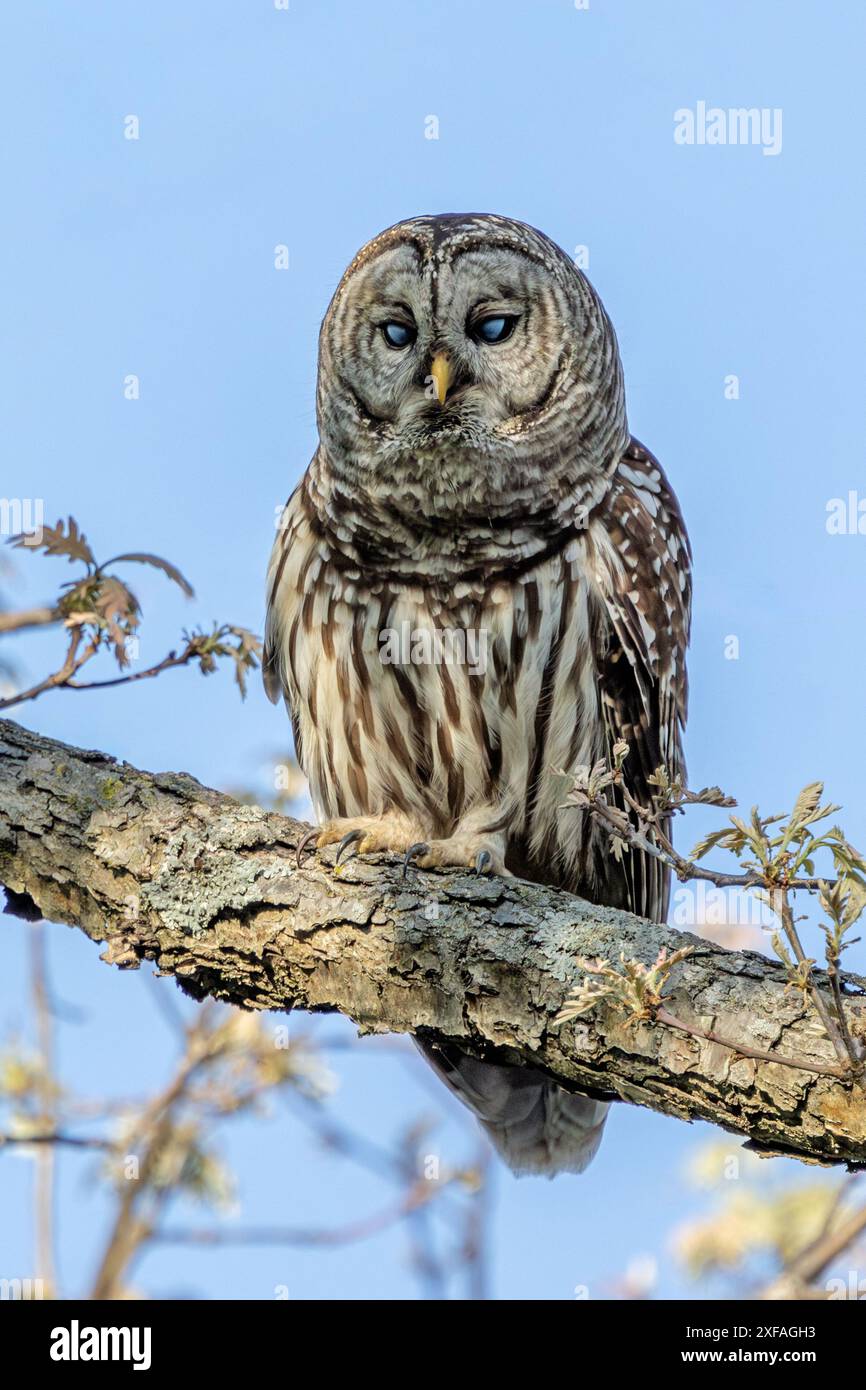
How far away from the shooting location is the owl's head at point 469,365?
4703mm

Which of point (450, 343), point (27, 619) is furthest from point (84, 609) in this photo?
point (450, 343)

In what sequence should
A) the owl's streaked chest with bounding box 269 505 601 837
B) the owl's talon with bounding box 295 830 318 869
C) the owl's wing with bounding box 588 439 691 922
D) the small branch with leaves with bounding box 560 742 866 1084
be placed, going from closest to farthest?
the small branch with leaves with bounding box 560 742 866 1084, the owl's talon with bounding box 295 830 318 869, the owl's streaked chest with bounding box 269 505 601 837, the owl's wing with bounding box 588 439 691 922

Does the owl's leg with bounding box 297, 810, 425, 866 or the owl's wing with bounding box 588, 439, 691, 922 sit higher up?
the owl's wing with bounding box 588, 439, 691, 922

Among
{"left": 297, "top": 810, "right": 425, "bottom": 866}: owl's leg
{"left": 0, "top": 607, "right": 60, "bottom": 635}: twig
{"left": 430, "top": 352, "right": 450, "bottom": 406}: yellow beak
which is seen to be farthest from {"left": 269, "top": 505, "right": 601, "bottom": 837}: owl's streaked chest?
{"left": 0, "top": 607, "right": 60, "bottom": 635}: twig

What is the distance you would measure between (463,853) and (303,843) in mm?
627

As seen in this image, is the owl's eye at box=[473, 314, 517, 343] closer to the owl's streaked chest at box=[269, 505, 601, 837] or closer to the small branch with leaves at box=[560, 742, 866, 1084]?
the owl's streaked chest at box=[269, 505, 601, 837]

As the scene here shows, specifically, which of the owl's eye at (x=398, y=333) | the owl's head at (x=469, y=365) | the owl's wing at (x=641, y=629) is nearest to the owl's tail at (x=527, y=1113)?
the owl's wing at (x=641, y=629)

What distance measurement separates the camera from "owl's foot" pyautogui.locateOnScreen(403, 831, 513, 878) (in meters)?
4.09

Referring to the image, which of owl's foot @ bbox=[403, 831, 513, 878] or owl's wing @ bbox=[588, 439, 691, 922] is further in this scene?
owl's wing @ bbox=[588, 439, 691, 922]

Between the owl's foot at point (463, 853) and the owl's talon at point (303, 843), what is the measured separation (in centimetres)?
26

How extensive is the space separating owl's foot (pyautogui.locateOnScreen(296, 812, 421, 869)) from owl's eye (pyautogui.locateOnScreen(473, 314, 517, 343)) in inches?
65.3

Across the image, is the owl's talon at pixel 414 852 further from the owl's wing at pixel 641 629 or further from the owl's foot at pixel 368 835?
the owl's wing at pixel 641 629
